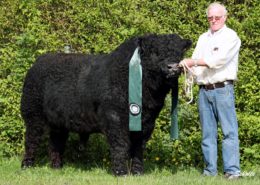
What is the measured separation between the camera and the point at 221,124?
26.0ft

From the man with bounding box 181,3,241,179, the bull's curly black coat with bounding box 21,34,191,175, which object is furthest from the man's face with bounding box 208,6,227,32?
the bull's curly black coat with bounding box 21,34,191,175

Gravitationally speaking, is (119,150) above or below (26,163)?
above

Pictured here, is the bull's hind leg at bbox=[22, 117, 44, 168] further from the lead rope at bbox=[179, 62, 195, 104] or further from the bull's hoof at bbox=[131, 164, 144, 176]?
the lead rope at bbox=[179, 62, 195, 104]

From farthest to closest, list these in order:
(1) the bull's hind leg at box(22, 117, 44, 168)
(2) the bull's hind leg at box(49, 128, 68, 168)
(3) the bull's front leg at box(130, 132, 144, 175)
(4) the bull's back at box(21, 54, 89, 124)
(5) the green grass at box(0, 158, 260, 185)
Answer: (2) the bull's hind leg at box(49, 128, 68, 168), (1) the bull's hind leg at box(22, 117, 44, 168), (4) the bull's back at box(21, 54, 89, 124), (3) the bull's front leg at box(130, 132, 144, 175), (5) the green grass at box(0, 158, 260, 185)

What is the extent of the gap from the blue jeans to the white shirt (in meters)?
0.16

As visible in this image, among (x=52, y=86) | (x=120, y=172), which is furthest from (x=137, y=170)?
(x=52, y=86)

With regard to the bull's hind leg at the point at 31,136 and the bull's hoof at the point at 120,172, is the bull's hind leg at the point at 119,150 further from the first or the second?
the bull's hind leg at the point at 31,136

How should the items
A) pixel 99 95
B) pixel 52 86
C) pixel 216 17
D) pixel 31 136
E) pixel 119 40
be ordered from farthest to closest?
pixel 119 40
pixel 31 136
pixel 52 86
pixel 99 95
pixel 216 17

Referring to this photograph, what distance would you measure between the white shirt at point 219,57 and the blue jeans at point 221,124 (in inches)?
6.2

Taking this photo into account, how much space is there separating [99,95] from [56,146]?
1613mm

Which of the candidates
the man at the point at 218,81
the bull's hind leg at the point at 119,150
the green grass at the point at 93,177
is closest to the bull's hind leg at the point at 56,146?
the green grass at the point at 93,177

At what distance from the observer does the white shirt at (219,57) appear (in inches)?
301

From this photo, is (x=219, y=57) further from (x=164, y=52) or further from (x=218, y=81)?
(x=164, y=52)

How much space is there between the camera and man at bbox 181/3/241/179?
7691mm
